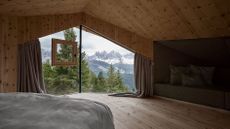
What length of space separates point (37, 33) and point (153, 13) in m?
2.51

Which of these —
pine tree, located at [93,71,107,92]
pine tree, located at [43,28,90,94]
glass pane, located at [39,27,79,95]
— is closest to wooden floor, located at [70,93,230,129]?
glass pane, located at [39,27,79,95]

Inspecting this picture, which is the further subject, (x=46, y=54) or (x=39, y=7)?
(x=46, y=54)

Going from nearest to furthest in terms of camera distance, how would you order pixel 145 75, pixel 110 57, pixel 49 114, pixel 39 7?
pixel 49 114 → pixel 39 7 → pixel 145 75 → pixel 110 57

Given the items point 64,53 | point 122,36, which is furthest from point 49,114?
point 122,36

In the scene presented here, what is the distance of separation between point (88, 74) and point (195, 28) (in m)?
4.48

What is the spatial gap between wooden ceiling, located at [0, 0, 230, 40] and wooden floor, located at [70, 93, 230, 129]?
56.1 inches

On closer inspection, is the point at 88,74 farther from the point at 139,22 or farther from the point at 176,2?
the point at 176,2

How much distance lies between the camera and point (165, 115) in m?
3.46

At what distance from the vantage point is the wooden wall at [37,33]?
153 inches

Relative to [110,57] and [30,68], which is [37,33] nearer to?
[30,68]

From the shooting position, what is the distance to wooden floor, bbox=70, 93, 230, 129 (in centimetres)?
293

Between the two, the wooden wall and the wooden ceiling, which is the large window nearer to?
the wooden wall

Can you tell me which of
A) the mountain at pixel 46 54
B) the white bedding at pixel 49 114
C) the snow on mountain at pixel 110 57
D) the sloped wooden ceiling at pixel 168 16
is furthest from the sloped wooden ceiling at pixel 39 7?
the snow on mountain at pixel 110 57

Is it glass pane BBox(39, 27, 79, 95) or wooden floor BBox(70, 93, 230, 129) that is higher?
glass pane BBox(39, 27, 79, 95)
